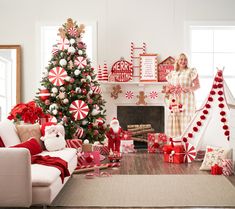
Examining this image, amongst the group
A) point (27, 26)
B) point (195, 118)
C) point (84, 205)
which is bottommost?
point (84, 205)

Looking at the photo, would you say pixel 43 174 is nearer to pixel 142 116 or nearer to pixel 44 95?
pixel 44 95

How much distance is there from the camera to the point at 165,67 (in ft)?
28.1

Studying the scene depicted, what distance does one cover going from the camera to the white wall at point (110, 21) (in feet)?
28.0

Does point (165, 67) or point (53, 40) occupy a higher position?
point (53, 40)

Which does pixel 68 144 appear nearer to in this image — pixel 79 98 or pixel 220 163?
pixel 79 98

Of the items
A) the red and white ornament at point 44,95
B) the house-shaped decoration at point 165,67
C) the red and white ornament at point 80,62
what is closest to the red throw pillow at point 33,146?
Result: the red and white ornament at point 44,95

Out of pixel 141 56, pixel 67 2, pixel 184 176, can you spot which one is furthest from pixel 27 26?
pixel 184 176

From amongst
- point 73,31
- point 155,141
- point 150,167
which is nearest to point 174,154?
point 150,167

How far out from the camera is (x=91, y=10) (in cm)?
855

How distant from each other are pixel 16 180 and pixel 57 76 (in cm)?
351

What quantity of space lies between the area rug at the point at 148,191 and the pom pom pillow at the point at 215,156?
15.2 inches

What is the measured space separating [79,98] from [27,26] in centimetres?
255

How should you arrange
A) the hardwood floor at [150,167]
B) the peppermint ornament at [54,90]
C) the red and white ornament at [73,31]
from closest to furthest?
1. the hardwood floor at [150,167]
2. the peppermint ornament at [54,90]
3. the red and white ornament at [73,31]

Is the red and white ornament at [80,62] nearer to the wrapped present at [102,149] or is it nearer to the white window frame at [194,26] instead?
the wrapped present at [102,149]
